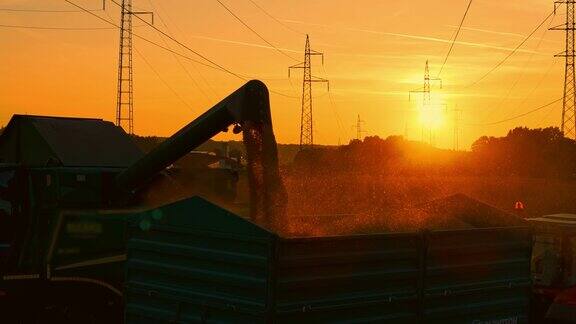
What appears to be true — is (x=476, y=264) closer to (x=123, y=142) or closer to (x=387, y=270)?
(x=387, y=270)

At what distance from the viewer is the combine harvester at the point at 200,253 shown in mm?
5734

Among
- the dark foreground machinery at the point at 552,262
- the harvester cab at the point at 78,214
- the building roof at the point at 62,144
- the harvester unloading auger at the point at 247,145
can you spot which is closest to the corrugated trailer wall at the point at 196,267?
the harvester unloading auger at the point at 247,145

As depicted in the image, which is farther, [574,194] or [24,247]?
[574,194]

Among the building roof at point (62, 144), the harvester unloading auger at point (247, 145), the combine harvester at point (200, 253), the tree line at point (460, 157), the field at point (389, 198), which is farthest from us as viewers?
the tree line at point (460, 157)

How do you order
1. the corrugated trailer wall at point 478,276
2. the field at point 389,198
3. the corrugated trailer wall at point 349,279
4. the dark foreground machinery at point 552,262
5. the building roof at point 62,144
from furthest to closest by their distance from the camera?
1. the building roof at point 62,144
2. the dark foreground machinery at point 552,262
3. the field at point 389,198
4. the corrugated trailer wall at point 478,276
5. the corrugated trailer wall at point 349,279

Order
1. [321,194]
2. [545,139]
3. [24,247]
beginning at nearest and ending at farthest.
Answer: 1. [24,247]
2. [321,194]
3. [545,139]

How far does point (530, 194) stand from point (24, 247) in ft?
135

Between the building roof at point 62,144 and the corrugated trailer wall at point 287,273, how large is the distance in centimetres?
326

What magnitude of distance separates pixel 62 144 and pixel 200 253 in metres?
4.28

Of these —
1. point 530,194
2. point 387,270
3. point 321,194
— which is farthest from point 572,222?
point 530,194

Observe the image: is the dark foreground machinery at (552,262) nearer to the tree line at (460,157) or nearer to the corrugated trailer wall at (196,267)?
the corrugated trailer wall at (196,267)

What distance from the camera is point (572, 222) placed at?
936cm

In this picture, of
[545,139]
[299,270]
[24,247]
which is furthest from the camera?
[545,139]

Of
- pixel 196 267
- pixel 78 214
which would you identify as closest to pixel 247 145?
pixel 78 214
